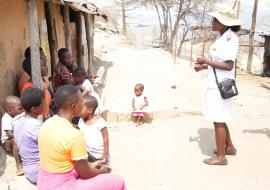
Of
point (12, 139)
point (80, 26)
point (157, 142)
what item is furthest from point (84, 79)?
point (80, 26)

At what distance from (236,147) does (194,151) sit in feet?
2.14

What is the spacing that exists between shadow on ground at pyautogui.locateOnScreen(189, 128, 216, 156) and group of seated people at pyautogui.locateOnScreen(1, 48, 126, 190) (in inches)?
75.3

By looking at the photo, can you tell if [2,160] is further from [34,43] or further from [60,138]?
[60,138]

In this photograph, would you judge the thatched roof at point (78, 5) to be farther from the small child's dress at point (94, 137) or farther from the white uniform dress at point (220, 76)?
the small child's dress at point (94, 137)

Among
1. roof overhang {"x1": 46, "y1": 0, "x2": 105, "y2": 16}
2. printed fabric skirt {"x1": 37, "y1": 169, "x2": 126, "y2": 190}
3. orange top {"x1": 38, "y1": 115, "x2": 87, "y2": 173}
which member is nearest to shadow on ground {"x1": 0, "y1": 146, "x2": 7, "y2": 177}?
printed fabric skirt {"x1": 37, "y1": 169, "x2": 126, "y2": 190}

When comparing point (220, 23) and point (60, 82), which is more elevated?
point (220, 23)

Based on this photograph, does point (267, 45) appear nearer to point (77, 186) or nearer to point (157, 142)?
point (157, 142)

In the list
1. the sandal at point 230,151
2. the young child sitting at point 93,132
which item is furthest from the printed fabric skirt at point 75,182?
the sandal at point 230,151

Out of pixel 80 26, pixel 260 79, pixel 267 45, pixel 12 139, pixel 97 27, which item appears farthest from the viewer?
pixel 97 27

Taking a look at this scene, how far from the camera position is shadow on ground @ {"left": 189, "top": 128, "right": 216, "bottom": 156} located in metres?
5.82

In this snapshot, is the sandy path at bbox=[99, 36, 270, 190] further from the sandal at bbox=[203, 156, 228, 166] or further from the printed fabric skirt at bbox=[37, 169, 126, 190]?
the printed fabric skirt at bbox=[37, 169, 126, 190]

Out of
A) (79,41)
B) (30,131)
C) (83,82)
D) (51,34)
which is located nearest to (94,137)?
(30,131)

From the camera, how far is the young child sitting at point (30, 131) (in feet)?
13.0

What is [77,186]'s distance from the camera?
3.12 meters
